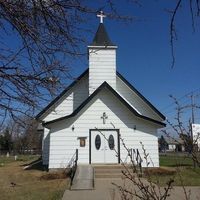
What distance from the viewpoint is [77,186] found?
43.9 ft

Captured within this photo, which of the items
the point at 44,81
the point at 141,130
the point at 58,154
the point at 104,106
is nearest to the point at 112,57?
the point at 104,106

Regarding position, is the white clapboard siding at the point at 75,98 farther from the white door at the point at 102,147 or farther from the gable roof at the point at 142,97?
the white door at the point at 102,147

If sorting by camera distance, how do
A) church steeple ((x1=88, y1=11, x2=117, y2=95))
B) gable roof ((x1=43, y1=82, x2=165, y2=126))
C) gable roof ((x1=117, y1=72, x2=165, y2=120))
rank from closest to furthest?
gable roof ((x1=43, y1=82, x2=165, y2=126))
church steeple ((x1=88, y1=11, x2=117, y2=95))
gable roof ((x1=117, y1=72, x2=165, y2=120))

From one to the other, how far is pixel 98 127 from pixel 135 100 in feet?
13.7

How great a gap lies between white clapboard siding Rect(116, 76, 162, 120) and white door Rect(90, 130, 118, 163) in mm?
3324

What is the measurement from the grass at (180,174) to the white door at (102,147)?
133 inches

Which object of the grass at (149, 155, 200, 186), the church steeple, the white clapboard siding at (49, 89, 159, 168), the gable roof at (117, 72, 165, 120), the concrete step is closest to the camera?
the grass at (149, 155, 200, 186)

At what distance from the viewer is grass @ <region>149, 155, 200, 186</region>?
3.84 m

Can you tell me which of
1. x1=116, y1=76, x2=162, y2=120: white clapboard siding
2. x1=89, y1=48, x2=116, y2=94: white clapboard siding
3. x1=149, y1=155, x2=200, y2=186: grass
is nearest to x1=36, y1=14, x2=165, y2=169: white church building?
x1=89, y1=48, x2=116, y2=94: white clapboard siding

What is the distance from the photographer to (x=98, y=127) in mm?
21172

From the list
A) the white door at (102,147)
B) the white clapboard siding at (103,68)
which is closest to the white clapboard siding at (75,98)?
the white clapboard siding at (103,68)

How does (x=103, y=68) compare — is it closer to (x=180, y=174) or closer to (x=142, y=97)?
(x=142, y=97)

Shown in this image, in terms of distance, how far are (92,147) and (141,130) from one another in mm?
3257

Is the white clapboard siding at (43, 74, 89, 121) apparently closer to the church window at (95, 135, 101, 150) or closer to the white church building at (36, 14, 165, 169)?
the white church building at (36, 14, 165, 169)
